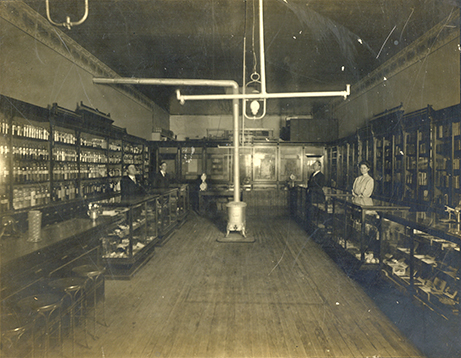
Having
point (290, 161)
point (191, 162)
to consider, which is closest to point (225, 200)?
point (191, 162)

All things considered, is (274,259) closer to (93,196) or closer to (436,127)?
(436,127)

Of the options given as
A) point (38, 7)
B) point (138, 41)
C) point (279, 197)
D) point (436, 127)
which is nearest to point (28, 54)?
point (38, 7)

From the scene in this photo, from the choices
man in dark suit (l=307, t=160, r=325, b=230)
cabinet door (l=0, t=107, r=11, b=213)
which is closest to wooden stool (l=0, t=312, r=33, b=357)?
cabinet door (l=0, t=107, r=11, b=213)

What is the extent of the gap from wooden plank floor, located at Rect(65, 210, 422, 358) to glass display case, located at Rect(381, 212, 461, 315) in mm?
505

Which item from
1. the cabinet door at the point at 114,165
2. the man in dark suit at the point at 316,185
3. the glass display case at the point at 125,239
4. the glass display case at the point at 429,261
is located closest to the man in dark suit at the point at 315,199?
the man in dark suit at the point at 316,185

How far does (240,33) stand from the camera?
5523 millimetres

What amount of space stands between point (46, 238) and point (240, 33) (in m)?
4.64

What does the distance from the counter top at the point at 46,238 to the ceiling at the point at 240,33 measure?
3331 mm

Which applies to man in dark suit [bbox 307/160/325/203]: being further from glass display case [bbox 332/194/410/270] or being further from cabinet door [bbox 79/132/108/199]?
cabinet door [bbox 79/132/108/199]

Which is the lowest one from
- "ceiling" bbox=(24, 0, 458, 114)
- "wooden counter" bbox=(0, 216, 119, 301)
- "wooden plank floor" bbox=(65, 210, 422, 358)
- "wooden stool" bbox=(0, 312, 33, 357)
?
"wooden plank floor" bbox=(65, 210, 422, 358)

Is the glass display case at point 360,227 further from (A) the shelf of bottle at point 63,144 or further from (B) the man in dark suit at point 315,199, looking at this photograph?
(A) the shelf of bottle at point 63,144

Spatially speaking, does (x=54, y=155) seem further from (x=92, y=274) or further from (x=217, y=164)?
(x=217, y=164)

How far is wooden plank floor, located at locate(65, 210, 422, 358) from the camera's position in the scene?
2.43 meters

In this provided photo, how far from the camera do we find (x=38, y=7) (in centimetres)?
470
